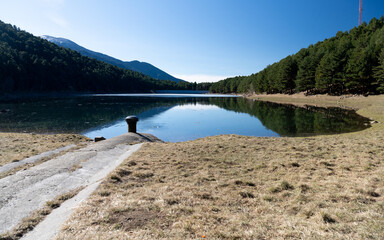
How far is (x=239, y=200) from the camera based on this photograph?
6902 millimetres

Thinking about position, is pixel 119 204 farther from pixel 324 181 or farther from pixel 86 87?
pixel 86 87

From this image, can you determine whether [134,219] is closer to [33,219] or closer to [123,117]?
[33,219]

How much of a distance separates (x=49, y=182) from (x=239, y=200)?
756 centimetres

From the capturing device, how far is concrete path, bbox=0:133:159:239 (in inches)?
246

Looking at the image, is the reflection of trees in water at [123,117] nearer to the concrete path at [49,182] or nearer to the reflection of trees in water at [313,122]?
the reflection of trees in water at [313,122]

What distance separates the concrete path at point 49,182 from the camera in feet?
20.5

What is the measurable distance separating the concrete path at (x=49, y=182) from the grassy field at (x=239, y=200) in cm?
132

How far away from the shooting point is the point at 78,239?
458 centimetres

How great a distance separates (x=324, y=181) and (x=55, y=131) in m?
31.0

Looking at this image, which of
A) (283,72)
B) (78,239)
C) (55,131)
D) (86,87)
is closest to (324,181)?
(78,239)

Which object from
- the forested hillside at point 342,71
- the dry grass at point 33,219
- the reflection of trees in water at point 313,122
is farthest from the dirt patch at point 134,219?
the forested hillside at point 342,71

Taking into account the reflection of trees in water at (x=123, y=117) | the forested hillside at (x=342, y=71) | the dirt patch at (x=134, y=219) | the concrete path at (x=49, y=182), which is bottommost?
the reflection of trees in water at (x=123, y=117)

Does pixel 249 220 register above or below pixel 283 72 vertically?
below

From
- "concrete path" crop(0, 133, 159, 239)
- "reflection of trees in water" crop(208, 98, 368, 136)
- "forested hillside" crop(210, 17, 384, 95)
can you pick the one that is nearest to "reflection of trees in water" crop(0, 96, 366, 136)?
"reflection of trees in water" crop(208, 98, 368, 136)
